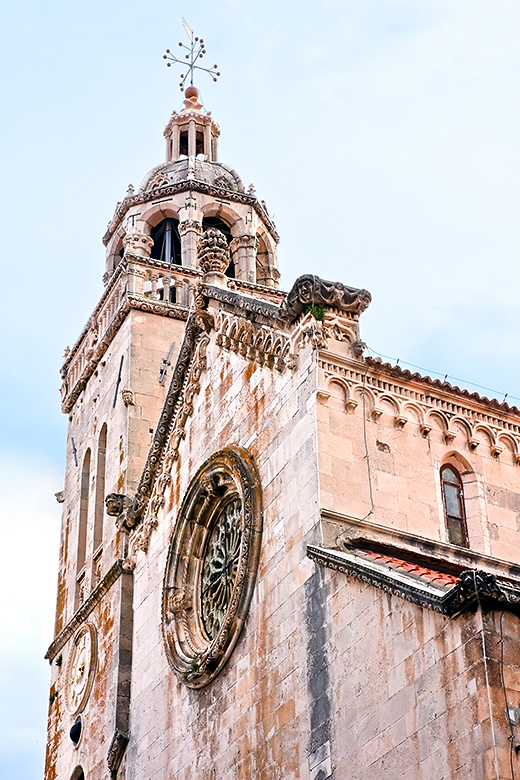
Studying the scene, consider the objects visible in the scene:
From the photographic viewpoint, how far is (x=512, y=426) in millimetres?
22281

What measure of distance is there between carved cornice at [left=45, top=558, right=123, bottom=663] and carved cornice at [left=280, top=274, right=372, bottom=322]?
7907mm

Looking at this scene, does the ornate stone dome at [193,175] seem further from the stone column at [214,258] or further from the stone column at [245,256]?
the stone column at [214,258]

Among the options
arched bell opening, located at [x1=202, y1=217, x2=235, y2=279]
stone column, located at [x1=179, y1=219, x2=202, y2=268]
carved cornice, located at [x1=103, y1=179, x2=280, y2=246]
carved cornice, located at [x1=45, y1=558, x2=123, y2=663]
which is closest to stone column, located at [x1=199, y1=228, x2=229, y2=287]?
stone column, located at [x1=179, y1=219, x2=202, y2=268]

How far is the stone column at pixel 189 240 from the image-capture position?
3209 centimetres

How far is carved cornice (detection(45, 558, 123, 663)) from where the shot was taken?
2667 cm

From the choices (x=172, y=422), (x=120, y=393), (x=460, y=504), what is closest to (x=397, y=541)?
(x=460, y=504)

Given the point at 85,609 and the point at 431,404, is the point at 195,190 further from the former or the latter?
the point at 431,404

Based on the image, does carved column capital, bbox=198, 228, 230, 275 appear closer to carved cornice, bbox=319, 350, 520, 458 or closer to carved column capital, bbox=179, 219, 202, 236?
carved cornice, bbox=319, 350, 520, 458

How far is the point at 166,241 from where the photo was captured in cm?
3394

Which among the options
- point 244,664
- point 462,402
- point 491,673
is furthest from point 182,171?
point 491,673

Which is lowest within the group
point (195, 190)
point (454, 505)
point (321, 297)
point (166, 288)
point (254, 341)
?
point (454, 505)

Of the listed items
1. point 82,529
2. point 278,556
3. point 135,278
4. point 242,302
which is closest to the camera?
point 278,556

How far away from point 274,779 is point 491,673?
519 centimetres

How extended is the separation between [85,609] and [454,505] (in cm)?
1030
